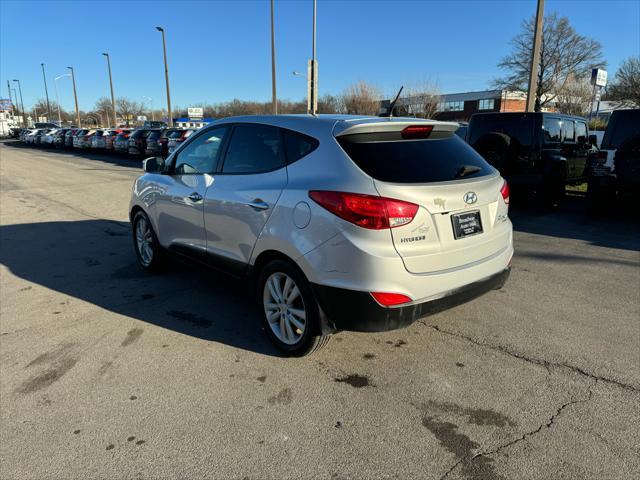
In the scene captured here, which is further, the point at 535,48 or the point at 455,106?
the point at 455,106

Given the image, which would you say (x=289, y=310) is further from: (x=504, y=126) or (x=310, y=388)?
(x=504, y=126)

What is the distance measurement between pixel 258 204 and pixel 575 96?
169ft

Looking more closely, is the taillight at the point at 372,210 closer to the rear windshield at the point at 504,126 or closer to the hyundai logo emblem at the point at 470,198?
the hyundai logo emblem at the point at 470,198

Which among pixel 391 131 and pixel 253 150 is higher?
pixel 391 131

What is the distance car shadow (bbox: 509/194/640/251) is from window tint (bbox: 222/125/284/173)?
550 cm

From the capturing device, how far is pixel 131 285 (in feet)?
17.3

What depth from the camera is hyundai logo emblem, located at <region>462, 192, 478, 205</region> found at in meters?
3.28

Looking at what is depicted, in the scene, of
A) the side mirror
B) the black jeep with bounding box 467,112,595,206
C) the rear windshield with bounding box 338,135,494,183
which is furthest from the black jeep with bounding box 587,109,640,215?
the side mirror

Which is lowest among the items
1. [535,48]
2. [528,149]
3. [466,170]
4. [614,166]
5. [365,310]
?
[365,310]

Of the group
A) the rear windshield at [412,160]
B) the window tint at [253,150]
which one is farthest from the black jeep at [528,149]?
the window tint at [253,150]

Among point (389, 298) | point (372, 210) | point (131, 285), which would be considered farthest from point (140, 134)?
point (389, 298)

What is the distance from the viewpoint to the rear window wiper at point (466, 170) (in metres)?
3.41

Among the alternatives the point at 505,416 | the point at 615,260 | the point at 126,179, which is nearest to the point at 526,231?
the point at 615,260

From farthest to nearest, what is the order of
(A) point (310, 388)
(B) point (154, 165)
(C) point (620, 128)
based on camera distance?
1. (C) point (620, 128)
2. (B) point (154, 165)
3. (A) point (310, 388)
